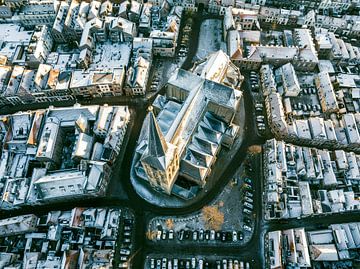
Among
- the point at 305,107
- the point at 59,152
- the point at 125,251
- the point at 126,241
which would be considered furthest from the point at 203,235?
the point at 305,107

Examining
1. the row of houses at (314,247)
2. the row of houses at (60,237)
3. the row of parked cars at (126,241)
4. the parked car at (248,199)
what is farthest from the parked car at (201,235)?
the row of houses at (60,237)

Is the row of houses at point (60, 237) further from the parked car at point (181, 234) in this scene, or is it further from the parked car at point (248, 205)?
the parked car at point (248, 205)

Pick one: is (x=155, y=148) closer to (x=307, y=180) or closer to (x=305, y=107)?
(x=307, y=180)

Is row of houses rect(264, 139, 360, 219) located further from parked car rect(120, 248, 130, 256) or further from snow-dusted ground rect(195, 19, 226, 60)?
snow-dusted ground rect(195, 19, 226, 60)

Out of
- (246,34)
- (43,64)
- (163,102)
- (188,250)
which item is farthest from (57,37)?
(188,250)

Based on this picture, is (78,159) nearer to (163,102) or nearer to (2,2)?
(163,102)

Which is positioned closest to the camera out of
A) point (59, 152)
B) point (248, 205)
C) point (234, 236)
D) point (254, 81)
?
point (234, 236)

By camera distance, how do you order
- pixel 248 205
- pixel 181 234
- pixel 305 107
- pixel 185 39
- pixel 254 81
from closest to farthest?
1. pixel 181 234
2. pixel 248 205
3. pixel 305 107
4. pixel 254 81
5. pixel 185 39

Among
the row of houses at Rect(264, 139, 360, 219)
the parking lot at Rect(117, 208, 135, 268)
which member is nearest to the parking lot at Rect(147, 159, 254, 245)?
Result: the parking lot at Rect(117, 208, 135, 268)
